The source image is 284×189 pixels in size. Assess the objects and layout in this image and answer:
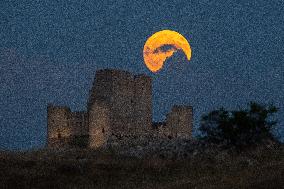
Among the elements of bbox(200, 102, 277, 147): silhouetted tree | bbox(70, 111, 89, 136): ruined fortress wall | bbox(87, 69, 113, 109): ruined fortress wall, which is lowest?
bbox(200, 102, 277, 147): silhouetted tree

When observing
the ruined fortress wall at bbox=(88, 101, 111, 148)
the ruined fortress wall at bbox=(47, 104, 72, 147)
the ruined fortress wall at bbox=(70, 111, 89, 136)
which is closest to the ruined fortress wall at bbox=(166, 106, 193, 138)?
the ruined fortress wall at bbox=(88, 101, 111, 148)

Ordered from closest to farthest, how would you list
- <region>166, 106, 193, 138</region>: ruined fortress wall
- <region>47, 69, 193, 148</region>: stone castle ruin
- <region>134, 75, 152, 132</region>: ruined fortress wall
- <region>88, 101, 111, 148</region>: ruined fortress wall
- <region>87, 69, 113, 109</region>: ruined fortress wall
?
<region>87, 69, 113, 109</region>: ruined fortress wall
<region>47, 69, 193, 148</region>: stone castle ruin
<region>88, 101, 111, 148</region>: ruined fortress wall
<region>134, 75, 152, 132</region>: ruined fortress wall
<region>166, 106, 193, 138</region>: ruined fortress wall

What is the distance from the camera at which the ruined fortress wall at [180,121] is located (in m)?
40.5

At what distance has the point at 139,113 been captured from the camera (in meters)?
36.5

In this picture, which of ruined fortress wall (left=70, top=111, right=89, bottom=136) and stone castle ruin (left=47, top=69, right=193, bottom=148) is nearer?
stone castle ruin (left=47, top=69, right=193, bottom=148)

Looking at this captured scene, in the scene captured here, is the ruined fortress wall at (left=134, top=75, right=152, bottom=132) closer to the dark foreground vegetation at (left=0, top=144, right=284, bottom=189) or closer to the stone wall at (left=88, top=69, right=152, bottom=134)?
the stone wall at (left=88, top=69, right=152, bottom=134)

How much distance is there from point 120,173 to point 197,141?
328 inches

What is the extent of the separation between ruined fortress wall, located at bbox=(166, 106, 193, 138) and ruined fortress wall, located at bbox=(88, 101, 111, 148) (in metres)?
6.50

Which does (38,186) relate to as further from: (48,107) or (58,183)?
(48,107)

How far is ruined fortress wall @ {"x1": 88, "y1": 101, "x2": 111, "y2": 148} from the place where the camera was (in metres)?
35.4

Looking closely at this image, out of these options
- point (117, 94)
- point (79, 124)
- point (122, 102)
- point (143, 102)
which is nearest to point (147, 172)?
point (117, 94)

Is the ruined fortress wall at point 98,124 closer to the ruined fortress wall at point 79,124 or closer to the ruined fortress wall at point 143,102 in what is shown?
the ruined fortress wall at point 79,124

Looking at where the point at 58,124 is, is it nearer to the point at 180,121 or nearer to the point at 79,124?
the point at 79,124

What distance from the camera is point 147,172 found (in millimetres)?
19156
